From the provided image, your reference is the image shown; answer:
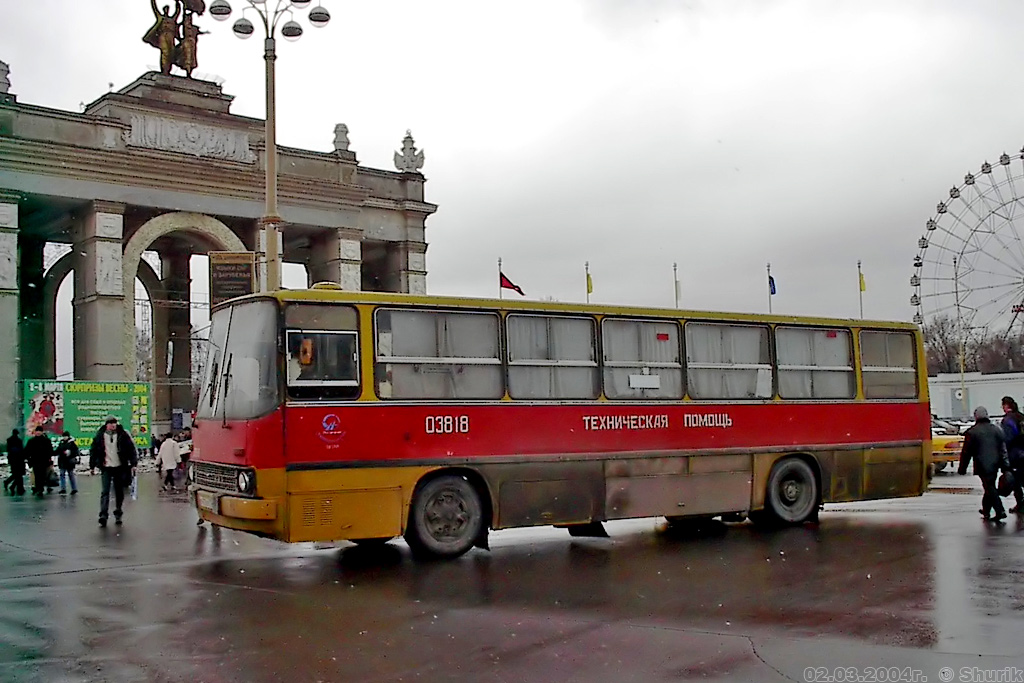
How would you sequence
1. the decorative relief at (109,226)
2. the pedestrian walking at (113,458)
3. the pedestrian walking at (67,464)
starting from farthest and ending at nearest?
the decorative relief at (109,226) < the pedestrian walking at (67,464) < the pedestrian walking at (113,458)

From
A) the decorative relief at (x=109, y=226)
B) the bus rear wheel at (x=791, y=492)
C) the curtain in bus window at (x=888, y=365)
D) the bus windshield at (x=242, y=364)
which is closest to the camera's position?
the bus windshield at (x=242, y=364)

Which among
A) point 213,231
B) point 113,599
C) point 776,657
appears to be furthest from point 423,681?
point 213,231

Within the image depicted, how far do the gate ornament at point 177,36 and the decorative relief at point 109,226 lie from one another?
6.23 meters

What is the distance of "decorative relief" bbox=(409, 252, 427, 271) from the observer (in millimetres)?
47125

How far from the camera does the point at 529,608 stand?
31.4 ft

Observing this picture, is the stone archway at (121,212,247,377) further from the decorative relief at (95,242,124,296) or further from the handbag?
the handbag

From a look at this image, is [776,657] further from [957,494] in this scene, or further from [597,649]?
[957,494]

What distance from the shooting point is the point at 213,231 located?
138 ft

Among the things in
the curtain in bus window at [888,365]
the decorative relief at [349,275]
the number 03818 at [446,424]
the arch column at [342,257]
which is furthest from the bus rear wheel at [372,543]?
the decorative relief at [349,275]

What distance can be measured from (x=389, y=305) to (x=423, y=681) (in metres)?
6.30

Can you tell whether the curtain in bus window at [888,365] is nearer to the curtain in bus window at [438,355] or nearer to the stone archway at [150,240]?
the curtain in bus window at [438,355]

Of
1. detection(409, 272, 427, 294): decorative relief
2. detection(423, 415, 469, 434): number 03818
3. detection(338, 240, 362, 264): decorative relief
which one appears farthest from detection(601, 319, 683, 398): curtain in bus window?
detection(409, 272, 427, 294): decorative relief

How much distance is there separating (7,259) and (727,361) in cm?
3088

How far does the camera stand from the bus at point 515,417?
1201 cm
